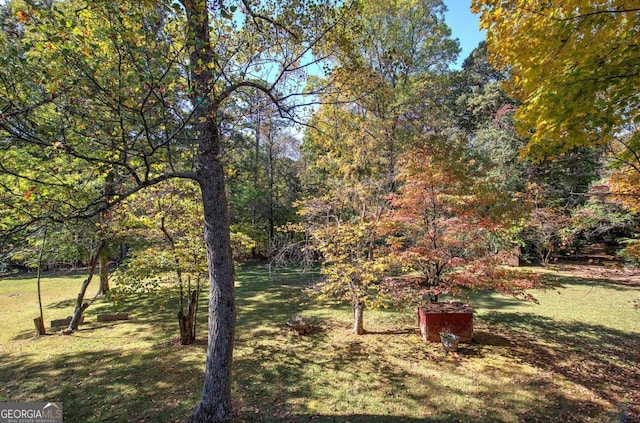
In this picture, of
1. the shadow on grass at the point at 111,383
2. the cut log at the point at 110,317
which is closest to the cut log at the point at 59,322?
the cut log at the point at 110,317

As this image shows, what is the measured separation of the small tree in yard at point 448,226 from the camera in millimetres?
5293

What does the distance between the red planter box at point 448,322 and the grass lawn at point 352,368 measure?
0.24m

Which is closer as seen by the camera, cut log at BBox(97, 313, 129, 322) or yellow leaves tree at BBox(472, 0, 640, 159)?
yellow leaves tree at BBox(472, 0, 640, 159)

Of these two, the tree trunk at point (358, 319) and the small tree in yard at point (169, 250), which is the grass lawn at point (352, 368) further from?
the small tree in yard at point (169, 250)

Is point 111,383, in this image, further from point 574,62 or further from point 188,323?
point 574,62

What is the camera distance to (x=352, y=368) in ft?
15.8

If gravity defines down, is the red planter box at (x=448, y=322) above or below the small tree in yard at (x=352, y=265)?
below

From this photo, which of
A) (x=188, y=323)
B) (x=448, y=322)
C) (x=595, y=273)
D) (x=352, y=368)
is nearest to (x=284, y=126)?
(x=188, y=323)

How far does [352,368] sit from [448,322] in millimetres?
2237

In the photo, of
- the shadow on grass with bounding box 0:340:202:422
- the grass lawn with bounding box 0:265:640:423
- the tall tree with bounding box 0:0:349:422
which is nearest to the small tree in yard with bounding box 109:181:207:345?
the shadow on grass with bounding box 0:340:202:422

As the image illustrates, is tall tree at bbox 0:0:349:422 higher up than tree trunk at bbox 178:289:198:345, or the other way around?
tall tree at bbox 0:0:349:422

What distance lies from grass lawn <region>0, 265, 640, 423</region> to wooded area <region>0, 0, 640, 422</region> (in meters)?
0.87

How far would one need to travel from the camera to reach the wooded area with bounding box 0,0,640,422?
2355 millimetres

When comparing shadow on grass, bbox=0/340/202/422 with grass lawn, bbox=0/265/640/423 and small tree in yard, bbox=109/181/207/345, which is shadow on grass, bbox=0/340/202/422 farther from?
small tree in yard, bbox=109/181/207/345
